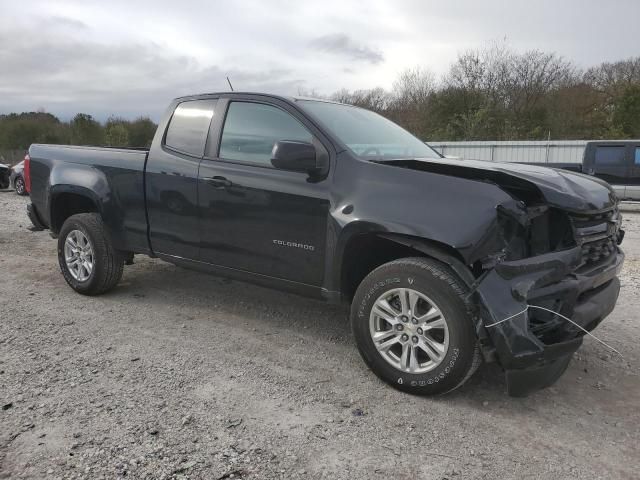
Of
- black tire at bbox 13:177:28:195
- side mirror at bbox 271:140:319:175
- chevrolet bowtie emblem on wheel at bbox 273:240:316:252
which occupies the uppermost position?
side mirror at bbox 271:140:319:175

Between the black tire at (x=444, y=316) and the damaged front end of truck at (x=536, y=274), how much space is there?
3.8 inches

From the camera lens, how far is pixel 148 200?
458cm

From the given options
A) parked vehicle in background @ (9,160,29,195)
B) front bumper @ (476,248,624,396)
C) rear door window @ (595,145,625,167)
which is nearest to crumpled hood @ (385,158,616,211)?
front bumper @ (476,248,624,396)

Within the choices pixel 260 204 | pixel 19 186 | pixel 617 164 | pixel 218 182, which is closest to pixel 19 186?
pixel 19 186

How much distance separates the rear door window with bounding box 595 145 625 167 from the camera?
12.9 metres

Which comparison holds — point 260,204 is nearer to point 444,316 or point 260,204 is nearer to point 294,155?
point 294,155

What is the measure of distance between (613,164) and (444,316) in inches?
474

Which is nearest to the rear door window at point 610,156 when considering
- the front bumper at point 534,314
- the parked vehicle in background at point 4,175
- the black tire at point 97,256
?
the front bumper at point 534,314

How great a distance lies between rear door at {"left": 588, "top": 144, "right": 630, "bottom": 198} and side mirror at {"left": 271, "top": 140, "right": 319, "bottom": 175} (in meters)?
11.6

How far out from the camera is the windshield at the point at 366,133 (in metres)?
3.80

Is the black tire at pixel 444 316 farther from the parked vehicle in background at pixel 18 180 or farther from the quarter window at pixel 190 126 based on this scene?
the parked vehicle in background at pixel 18 180

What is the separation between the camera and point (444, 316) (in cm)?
303

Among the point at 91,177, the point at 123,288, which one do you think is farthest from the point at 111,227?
the point at 123,288

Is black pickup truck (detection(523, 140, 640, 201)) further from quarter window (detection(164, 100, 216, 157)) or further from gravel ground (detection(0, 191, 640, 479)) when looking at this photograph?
quarter window (detection(164, 100, 216, 157))
